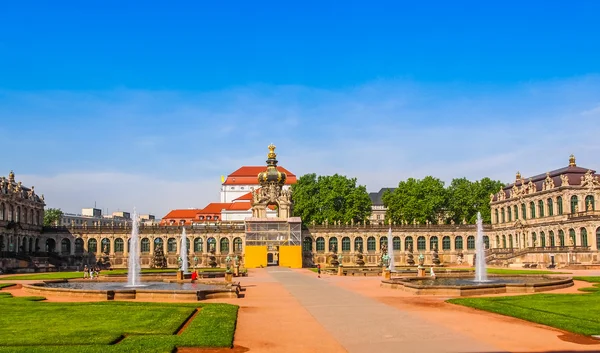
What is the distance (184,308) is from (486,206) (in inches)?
3443

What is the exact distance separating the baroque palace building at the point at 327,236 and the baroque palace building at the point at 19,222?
318 centimetres

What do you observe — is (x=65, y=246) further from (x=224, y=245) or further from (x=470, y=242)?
(x=470, y=242)

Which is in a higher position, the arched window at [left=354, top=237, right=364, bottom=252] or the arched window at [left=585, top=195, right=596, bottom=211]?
the arched window at [left=585, top=195, right=596, bottom=211]

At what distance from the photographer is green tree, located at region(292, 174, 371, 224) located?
104750 millimetres

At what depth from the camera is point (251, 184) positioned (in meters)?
157

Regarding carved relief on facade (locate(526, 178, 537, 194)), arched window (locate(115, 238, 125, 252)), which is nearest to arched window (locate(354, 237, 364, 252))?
carved relief on facade (locate(526, 178, 537, 194))

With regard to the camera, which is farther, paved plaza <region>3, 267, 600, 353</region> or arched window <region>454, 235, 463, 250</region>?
arched window <region>454, 235, 463, 250</region>

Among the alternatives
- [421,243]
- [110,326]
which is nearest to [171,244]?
[421,243]

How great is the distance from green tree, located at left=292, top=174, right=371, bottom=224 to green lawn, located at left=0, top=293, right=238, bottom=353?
7690 cm

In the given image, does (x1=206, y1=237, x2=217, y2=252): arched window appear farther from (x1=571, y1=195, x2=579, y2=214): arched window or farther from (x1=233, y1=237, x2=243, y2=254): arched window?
(x1=571, y1=195, x2=579, y2=214): arched window

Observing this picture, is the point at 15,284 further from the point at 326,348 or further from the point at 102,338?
the point at 326,348

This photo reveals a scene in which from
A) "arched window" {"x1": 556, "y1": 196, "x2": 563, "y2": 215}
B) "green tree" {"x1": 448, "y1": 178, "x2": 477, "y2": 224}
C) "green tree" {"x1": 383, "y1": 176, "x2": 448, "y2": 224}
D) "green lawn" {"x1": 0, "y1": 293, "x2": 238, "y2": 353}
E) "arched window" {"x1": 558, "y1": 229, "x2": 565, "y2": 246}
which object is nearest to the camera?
"green lawn" {"x1": 0, "y1": 293, "x2": 238, "y2": 353}

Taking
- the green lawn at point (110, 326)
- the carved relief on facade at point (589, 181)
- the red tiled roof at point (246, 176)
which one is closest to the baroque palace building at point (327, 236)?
the carved relief on facade at point (589, 181)

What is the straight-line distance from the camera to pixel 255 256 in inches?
3290
